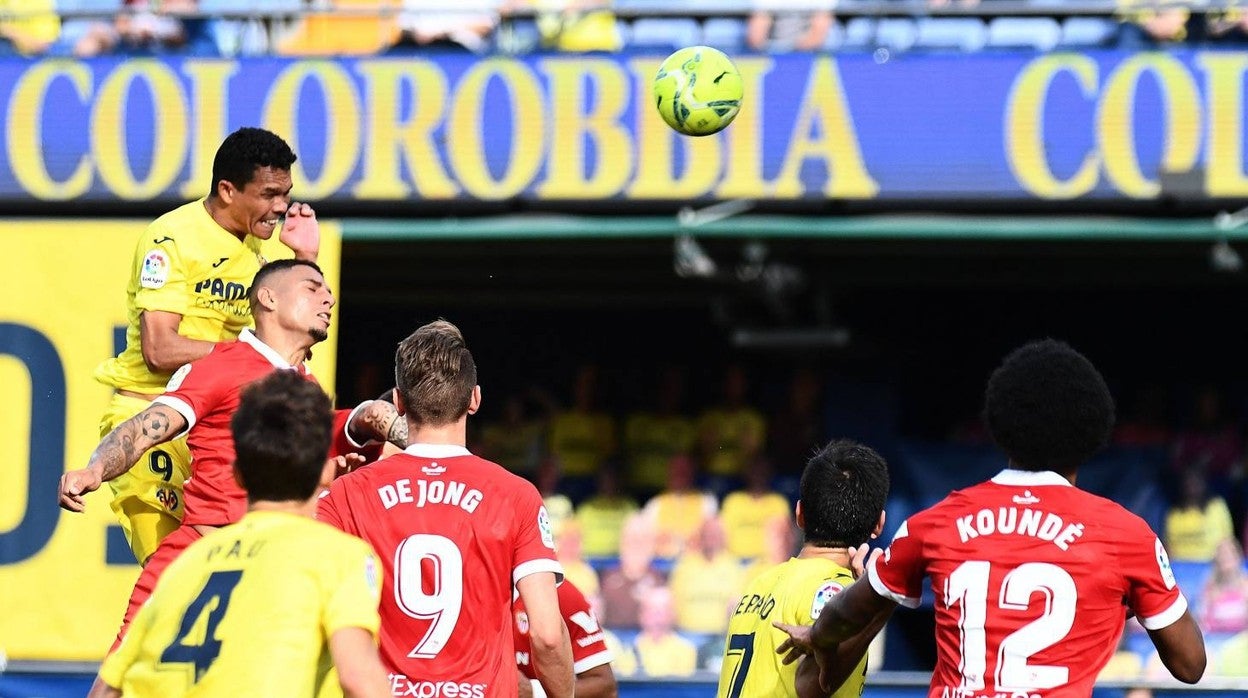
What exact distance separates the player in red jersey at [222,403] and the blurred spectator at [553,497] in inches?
286

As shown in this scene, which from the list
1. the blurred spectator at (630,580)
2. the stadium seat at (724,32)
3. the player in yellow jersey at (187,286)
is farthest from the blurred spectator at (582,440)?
the player in yellow jersey at (187,286)

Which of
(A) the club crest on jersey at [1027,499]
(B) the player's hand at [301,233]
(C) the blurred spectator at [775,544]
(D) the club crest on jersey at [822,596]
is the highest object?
(B) the player's hand at [301,233]

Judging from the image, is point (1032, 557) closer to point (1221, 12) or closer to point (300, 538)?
point (300, 538)

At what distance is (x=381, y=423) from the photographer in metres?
6.19

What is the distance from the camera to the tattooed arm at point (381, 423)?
243 inches

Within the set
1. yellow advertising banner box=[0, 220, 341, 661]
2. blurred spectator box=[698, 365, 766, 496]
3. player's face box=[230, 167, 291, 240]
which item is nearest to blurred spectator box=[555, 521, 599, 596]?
blurred spectator box=[698, 365, 766, 496]

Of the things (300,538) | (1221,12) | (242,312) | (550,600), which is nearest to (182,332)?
(242,312)

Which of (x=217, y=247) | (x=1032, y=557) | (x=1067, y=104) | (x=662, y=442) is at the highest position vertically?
(x=1067, y=104)

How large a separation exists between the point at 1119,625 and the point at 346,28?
8517 millimetres

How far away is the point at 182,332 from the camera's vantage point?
6520 mm

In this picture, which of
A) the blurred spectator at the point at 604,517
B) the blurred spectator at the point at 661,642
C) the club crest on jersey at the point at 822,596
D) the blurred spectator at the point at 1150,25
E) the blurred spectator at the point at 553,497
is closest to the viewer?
the club crest on jersey at the point at 822,596

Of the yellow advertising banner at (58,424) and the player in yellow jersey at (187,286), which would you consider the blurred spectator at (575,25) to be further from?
the player in yellow jersey at (187,286)

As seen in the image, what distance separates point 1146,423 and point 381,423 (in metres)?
9.51

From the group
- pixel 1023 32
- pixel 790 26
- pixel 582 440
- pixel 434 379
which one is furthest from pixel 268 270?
pixel 582 440
